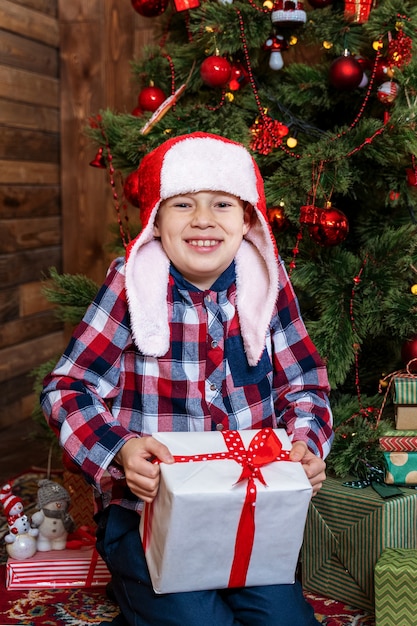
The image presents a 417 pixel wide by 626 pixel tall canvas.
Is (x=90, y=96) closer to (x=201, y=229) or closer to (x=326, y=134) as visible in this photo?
(x=326, y=134)

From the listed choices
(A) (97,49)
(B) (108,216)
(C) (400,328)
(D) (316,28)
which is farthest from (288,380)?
(A) (97,49)

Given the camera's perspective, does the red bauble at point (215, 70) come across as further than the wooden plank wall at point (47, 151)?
No

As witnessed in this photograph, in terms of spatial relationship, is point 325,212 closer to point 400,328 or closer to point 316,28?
point 400,328

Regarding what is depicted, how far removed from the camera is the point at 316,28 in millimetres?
1771

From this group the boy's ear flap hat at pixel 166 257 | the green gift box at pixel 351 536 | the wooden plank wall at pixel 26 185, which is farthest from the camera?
the wooden plank wall at pixel 26 185

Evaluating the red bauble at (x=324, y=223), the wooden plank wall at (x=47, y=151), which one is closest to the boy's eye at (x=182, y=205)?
the red bauble at (x=324, y=223)

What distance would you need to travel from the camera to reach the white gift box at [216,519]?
1.10m

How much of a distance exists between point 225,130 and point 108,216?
45.3 inches

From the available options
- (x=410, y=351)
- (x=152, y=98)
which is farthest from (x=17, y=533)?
(x=152, y=98)

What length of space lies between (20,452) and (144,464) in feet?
5.02

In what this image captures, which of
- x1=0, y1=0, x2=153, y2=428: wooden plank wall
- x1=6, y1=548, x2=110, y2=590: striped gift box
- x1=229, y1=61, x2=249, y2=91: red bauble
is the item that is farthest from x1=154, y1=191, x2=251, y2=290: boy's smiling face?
x1=0, y1=0, x2=153, y2=428: wooden plank wall

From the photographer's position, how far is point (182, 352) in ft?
4.53

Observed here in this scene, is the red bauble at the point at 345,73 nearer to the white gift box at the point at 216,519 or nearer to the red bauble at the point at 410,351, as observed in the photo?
the red bauble at the point at 410,351

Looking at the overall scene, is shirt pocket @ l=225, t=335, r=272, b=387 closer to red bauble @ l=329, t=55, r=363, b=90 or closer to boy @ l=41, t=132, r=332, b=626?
boy @ l=41, t=132, r=332, b=626
